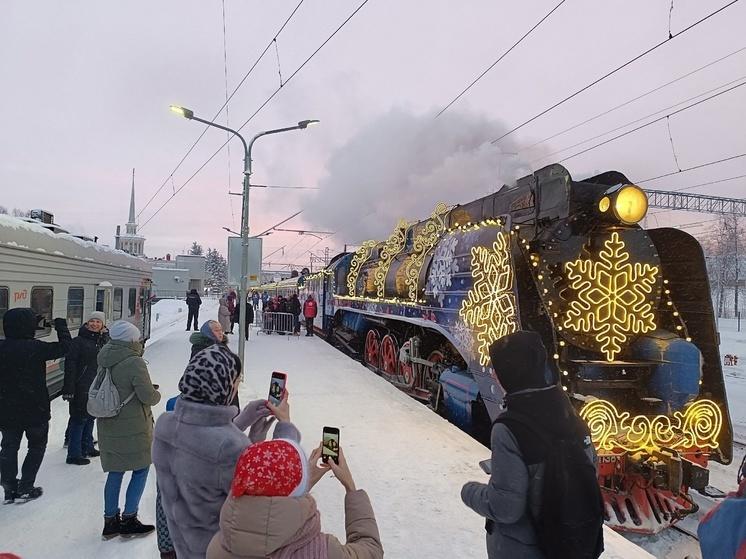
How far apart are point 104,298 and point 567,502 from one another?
10.6m

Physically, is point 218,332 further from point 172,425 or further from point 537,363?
Result: point 537,363

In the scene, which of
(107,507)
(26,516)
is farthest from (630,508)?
(26,516)

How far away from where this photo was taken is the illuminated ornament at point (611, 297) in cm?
482

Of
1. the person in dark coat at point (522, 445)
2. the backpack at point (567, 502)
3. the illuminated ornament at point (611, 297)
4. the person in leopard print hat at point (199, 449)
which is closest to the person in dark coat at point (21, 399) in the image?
the person in leopard print hat at point (199, 449)

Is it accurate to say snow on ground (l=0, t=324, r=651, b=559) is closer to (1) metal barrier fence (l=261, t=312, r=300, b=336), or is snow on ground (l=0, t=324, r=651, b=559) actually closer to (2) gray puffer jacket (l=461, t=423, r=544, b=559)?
(2) gray puffer jacket (l=461, t=423, r=544, b=559)

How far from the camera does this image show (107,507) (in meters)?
3.34

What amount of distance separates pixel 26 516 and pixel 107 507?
2.78ft

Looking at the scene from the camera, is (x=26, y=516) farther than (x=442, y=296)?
No

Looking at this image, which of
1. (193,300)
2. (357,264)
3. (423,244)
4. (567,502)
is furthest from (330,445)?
(193,300)

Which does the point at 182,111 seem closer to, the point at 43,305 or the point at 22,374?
the point at 43,305

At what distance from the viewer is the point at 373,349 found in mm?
11719

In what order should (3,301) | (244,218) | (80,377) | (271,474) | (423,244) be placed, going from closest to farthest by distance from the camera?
(271,474) < (80,377) < (3,301) < (423,244) < (244,218)

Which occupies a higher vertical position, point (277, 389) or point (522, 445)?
point (277, 389)

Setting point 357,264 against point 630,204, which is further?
point 357,264
